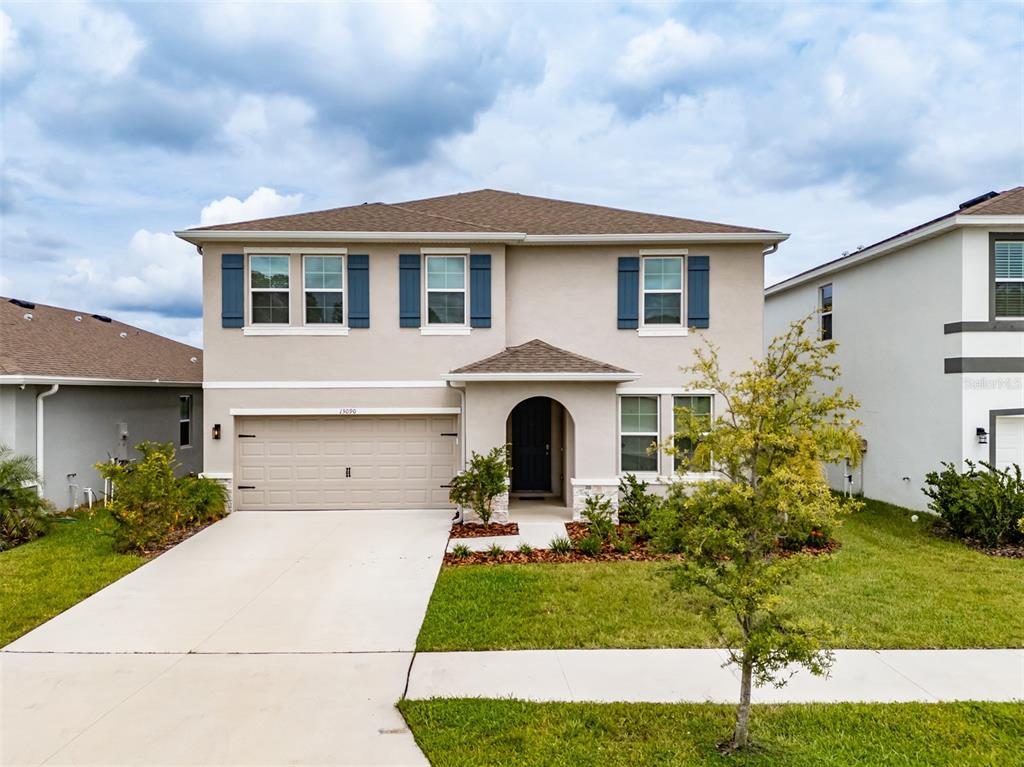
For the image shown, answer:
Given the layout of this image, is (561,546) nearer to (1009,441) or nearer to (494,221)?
(494,221)

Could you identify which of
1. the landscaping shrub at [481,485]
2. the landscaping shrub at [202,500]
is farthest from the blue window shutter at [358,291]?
the landscaping shrub at [202,500]

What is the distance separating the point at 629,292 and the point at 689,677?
28.9 ft

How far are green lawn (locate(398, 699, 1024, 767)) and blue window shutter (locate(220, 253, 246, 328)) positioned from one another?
32.4 feet

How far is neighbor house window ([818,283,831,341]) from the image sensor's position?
52.0 ft

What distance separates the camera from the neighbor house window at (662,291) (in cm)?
1252

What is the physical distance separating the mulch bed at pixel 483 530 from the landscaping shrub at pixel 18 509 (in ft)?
24.6

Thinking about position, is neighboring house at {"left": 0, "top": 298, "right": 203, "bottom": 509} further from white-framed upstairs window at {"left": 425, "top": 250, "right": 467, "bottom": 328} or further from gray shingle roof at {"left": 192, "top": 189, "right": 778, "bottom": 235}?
white-framed upstairs window at {"left": 425, "top": 250, "right": 467, "bottom": 328}

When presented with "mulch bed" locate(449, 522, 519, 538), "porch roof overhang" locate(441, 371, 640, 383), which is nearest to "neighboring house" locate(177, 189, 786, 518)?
"porch roof overhang" locate(441, 371, 640, 383)

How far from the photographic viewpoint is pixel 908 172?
1666cm

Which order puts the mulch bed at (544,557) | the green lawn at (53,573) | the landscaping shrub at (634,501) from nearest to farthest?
1. the green lawn at (53,573)
2. the mulch bed at (544,557)
3. the landscaping shrub at (634,501)

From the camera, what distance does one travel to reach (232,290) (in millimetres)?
11992

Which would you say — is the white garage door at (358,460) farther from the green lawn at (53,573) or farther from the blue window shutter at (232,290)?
the green lawn at (53,573)

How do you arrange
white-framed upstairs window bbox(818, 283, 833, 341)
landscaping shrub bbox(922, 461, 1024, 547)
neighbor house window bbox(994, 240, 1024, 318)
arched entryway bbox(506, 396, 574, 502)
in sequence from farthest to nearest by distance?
1. white-framed upstairs window bbox(818, 283, 833, 341)
2. arched entryway bbox(506, 396, 574, 502)
3. neighbor house window bbox(994, 240, 1024, 318)
4. landscaping shrub bbox(922, 461, 1024, 547)

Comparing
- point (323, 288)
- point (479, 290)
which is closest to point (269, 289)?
point (323, 288)
